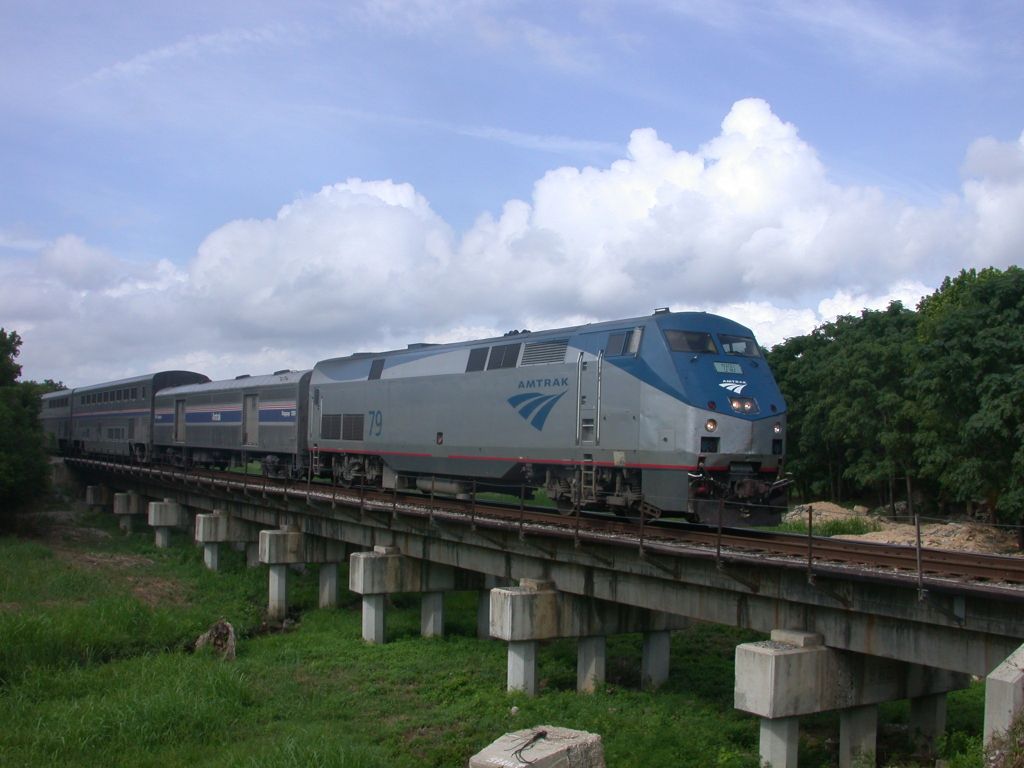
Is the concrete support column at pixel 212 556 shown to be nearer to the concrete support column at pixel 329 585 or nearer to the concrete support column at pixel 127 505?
the concrete support column at pixel 329 585

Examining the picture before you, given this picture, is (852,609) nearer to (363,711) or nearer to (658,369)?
(658,369)

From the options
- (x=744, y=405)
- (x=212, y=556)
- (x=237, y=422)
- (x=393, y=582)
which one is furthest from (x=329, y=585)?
(x=744, y=405)

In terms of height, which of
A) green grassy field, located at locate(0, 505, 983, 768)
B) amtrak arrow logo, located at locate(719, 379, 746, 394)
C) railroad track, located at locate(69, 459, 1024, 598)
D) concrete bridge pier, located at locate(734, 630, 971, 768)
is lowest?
green grassy field, located at locate(0, 505, 983, 768)

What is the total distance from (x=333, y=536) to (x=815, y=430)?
37.3m

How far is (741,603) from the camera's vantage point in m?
14.4

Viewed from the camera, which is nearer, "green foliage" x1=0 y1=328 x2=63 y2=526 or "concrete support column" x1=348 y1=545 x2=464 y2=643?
"concrete support column" x1=348 y1=545 x2=464 y2=643

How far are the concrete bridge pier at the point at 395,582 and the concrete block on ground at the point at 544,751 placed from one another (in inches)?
522

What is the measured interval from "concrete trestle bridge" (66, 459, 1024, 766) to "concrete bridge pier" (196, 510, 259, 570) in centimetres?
925

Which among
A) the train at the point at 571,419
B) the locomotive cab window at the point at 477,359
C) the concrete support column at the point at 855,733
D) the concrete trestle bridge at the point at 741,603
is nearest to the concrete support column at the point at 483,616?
the concrete trestle bridge at the point at 741,603

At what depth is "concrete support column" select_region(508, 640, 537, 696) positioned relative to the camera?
18.2 metres

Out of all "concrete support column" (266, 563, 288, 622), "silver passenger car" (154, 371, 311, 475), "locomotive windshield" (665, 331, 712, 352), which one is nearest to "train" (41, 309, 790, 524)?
"locomotive windshield" (665, 331, 712, 352)

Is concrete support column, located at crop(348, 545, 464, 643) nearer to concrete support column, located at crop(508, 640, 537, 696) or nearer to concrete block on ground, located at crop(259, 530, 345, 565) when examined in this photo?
concrete block on ground, located at crop(259, 530, 345, 565)

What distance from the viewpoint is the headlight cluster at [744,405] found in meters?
18.2

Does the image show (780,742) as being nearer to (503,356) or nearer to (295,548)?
(503,356)
